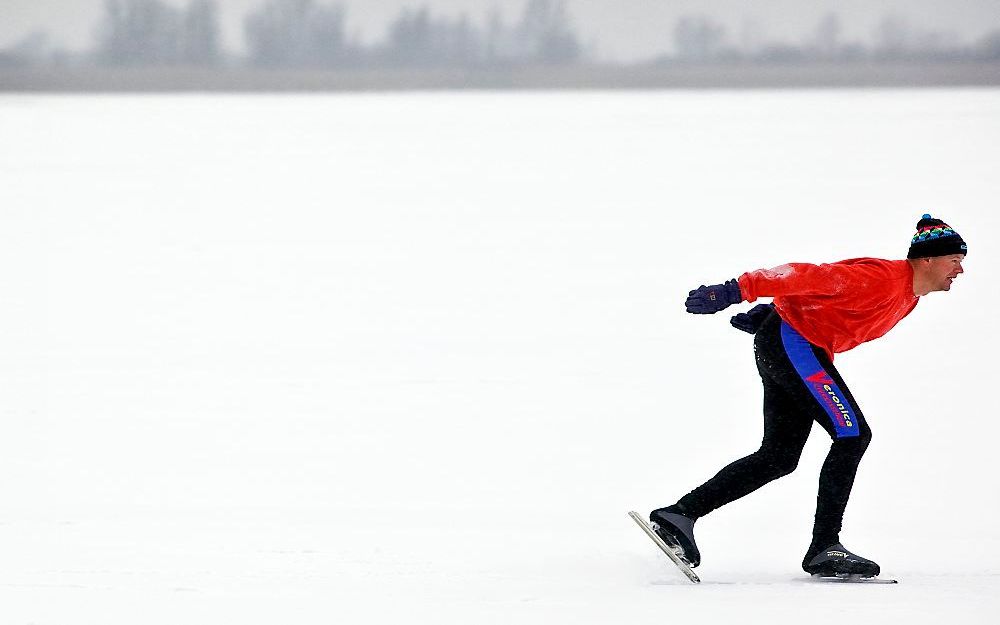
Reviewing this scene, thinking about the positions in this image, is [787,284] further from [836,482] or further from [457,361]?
[457,361]

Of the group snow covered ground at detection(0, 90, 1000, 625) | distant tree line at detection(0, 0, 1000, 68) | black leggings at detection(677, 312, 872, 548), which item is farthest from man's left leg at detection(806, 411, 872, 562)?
distant tree line at detection(0, 0, 1000, 68)

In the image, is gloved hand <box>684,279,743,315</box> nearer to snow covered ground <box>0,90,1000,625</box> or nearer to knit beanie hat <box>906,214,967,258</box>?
knit beanie hat <box>906,214,967,258</box>

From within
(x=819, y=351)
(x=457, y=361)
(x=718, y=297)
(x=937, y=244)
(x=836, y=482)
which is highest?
(x=937, y=244)

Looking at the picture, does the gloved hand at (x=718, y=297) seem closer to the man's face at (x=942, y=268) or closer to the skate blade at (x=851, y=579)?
the man's face at (x=942, y=268)

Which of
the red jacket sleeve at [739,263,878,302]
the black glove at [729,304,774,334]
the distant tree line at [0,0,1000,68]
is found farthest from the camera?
the distant tree line at [0,0,1000,68]

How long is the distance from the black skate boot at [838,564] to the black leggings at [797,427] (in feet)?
0.08

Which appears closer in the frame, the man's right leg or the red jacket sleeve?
the red jacket sleeve

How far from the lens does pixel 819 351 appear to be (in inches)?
100

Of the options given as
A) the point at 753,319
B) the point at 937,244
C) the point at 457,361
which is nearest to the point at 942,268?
the point at 937,244

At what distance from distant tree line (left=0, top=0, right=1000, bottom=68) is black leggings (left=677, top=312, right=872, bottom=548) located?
802 centimetres

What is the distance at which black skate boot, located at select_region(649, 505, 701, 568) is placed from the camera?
257cm

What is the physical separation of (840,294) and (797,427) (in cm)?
37

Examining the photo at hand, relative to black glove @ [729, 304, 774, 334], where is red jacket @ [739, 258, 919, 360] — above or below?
above

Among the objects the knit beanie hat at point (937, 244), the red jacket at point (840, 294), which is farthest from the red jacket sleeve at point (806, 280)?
the knit beanie hat at point (937, 244)
